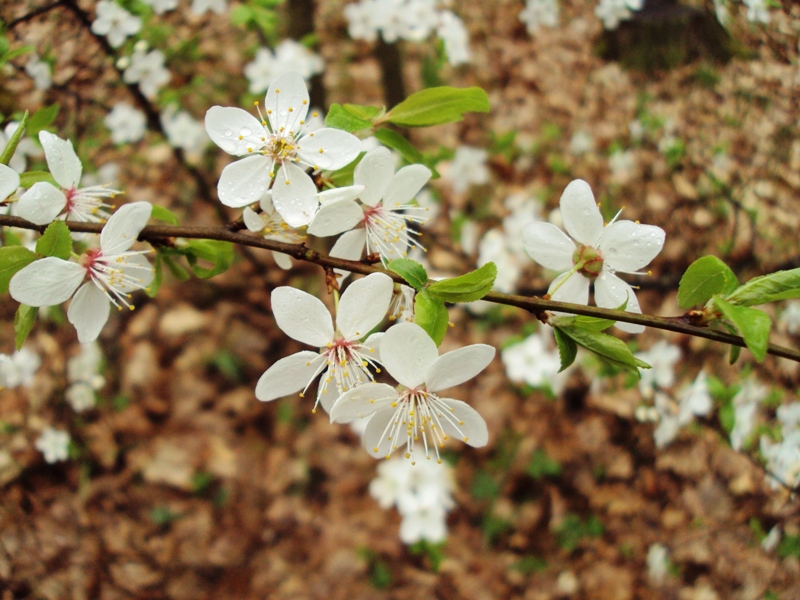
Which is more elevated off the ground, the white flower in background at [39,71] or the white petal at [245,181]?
the white petal at [245,181]

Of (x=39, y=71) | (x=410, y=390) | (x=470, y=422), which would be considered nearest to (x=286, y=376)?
(x=410, y=390)

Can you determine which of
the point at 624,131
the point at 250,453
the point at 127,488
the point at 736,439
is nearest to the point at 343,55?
the point at 624,131

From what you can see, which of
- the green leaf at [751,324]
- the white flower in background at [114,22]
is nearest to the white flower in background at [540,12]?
the white flower in background at [114,22]

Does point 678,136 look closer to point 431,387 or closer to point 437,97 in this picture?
point 437,97

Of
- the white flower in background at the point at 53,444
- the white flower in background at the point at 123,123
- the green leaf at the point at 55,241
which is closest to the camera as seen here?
the green leaf at the point at 55,241

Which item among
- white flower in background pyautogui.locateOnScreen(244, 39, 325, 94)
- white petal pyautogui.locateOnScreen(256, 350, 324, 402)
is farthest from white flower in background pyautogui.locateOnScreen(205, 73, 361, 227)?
white flower in background pyautogui.locateOnScreen(244, 39, 325, 94)

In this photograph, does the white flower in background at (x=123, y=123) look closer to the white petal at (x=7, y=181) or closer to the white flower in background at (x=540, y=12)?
the white petal at (x=7, y=181)

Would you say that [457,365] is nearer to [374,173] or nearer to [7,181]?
[374,173]

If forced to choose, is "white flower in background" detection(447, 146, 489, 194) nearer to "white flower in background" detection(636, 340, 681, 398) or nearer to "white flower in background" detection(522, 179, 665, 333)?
"white flower in background" detection(636, 340, 681, 398)
